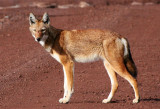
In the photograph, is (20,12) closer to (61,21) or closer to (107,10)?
(61,21)

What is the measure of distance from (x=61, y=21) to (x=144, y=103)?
12181mm

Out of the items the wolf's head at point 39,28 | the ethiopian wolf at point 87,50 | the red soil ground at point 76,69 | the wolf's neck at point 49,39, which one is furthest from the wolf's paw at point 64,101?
the wolf's head at point 39,28

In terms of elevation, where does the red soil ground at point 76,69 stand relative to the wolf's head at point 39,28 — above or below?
below

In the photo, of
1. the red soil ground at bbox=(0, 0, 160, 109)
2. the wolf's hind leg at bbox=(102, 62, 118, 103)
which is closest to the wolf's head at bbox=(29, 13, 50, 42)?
the red soil ground at bbox=(0, 0, 160, 109)

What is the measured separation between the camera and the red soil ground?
957 cm

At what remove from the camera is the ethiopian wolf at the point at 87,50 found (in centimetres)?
934

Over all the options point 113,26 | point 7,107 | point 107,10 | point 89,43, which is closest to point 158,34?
point 113,26

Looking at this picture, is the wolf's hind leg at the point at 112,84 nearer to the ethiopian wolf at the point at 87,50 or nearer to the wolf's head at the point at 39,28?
the ethiopian wolf at the point at 87,50

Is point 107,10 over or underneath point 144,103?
underneath

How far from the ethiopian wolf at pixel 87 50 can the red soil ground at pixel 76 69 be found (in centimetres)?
48

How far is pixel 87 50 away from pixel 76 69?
10.0ft

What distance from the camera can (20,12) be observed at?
74.2 ft

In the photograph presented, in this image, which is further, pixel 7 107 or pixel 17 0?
pixel 17 0

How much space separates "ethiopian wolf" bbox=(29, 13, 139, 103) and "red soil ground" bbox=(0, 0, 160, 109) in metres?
0.48
